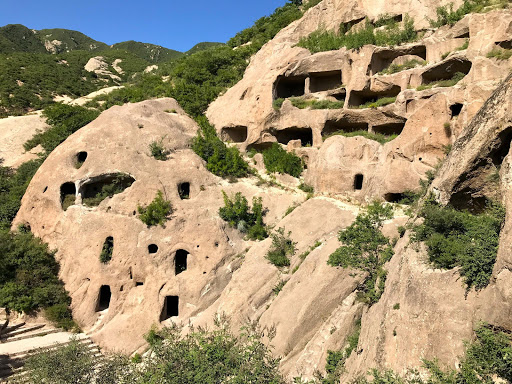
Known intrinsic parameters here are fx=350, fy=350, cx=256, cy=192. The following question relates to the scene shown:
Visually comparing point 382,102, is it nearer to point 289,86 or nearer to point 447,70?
point 447,70

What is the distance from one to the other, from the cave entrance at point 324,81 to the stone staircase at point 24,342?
63.7ft

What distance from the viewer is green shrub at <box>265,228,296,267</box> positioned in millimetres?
14531

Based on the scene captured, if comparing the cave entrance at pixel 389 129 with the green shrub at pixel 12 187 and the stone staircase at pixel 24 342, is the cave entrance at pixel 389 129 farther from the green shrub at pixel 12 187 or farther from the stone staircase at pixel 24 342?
the green shrub at pixel 12 187

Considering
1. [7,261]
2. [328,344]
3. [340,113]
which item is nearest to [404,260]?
[328,344]

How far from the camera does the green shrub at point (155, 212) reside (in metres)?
16.6

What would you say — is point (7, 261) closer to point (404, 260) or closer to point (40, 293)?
point (40, 293)

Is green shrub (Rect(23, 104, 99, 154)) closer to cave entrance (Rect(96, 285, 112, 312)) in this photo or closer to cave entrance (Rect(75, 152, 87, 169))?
cave entrance (Rect(75, 152, 87, 169))

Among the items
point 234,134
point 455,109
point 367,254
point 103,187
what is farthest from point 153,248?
point 455,109

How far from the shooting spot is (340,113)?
20484mm

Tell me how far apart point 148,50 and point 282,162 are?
3286 inches

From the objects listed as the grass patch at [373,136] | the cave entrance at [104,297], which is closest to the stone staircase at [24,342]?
the cave entrance at [104,297]

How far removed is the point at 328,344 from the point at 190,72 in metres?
24.3

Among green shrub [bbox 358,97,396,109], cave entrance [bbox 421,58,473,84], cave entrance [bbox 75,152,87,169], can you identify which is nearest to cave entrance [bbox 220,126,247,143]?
green shrub [bbox 358,97,396,109]

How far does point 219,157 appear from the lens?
20.2 meters
